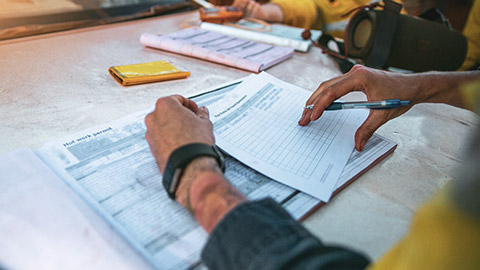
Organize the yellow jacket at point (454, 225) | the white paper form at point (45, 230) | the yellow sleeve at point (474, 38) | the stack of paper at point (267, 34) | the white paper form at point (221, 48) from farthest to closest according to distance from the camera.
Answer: the yellow sleeve at point (474, 38) < the stack of paper at point (267, 34) < the white paper form at point (221, 48) < the white paper form at point (45, 230) < the yellow jacket at point (454, 225)

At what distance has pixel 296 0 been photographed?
151 cm

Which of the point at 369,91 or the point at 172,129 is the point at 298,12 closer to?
the point at 369,91

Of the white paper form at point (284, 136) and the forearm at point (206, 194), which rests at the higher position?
the forearm at point (206, 194)

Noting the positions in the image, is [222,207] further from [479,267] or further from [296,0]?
[296,0]

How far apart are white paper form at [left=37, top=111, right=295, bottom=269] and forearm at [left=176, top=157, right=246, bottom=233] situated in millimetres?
17

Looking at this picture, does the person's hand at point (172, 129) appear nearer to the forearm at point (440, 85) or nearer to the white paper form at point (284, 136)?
the white paper form at point (284, 136)

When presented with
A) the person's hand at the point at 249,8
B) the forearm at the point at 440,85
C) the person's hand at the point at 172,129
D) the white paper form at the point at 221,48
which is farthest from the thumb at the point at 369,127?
the person's hand at the point at 249,8

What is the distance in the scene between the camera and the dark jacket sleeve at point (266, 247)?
33cm

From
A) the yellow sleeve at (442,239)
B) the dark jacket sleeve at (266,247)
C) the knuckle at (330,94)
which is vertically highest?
the yellow sleeve at (442,239)

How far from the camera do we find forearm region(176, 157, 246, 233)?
16.1 inches

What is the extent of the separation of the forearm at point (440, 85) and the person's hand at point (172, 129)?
456 millimetres

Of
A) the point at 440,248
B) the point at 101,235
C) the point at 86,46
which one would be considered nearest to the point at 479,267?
the point at 440,248

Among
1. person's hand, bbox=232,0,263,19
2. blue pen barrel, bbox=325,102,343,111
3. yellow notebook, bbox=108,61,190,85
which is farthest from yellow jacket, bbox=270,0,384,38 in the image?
blue pen barrel, bbox=325,102,343,111

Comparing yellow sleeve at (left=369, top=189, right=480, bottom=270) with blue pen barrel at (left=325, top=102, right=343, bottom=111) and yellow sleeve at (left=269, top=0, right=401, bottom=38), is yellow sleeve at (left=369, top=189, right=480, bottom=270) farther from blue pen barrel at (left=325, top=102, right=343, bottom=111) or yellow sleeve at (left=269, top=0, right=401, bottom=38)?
yellow sleeve at (left=269, top=0, right=401, bottom=38)
